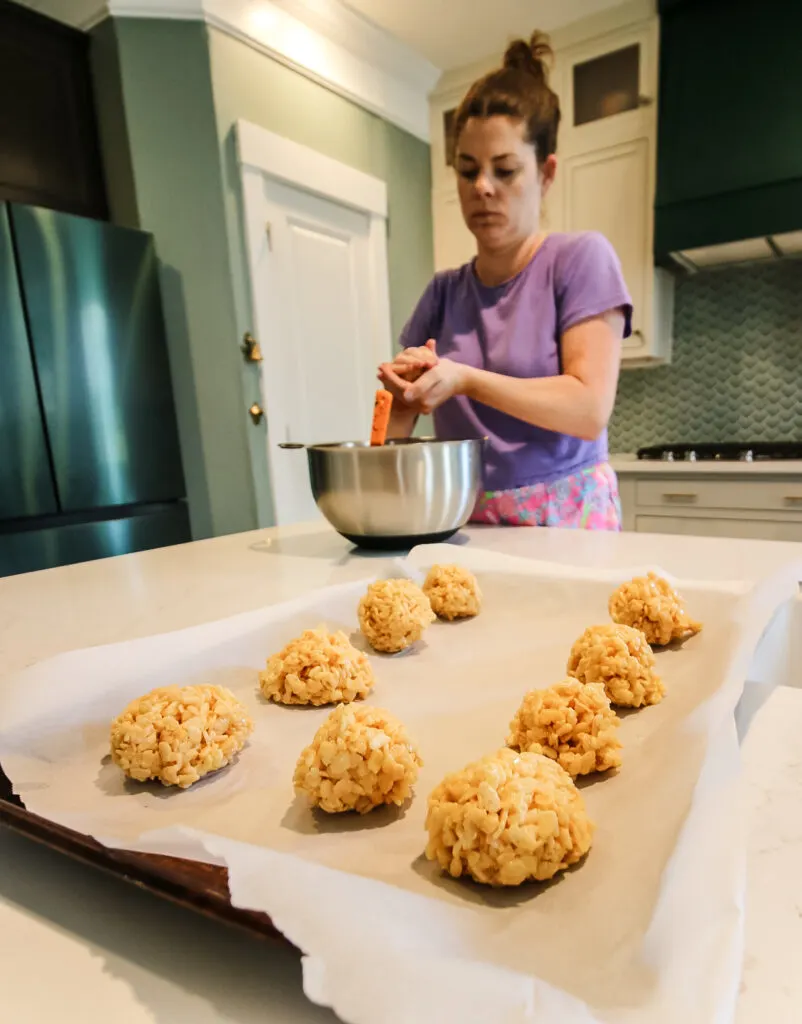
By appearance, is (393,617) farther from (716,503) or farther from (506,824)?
(716,503)

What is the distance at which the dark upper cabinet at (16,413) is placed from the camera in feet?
5.63

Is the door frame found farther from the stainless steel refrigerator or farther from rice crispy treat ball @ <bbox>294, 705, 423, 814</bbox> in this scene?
rice crispy treat ball @ <bbox>294, 705, 423, 814</bbox>

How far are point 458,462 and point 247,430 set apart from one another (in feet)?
5.13

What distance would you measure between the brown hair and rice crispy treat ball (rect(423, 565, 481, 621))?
78 centimetres

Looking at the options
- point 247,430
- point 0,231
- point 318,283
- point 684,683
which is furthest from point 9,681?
point 318,283

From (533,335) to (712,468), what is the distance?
131 centimetres

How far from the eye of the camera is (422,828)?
1.20 feet

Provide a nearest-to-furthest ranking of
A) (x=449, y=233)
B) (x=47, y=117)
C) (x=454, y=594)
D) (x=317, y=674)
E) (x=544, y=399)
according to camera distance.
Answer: (x=317, y=674), (x=454, y=594), (x=544, y=399), (x=47, y=117), (x=449, y=233)

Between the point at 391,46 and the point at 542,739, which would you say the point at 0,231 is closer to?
the point at 391,46

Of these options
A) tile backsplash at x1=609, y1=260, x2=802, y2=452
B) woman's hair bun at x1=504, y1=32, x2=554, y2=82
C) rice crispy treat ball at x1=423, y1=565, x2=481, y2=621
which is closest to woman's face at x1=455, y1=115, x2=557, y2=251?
woman's hair bun at x1=504, y1=32, x2=554, y2=82

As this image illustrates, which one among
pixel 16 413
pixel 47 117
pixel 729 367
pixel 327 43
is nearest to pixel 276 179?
pixel 327 43

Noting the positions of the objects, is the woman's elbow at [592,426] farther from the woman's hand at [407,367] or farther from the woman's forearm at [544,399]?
the woman's hand at [407,367]

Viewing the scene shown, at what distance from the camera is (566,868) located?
32 cm

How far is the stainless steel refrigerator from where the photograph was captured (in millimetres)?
1744
